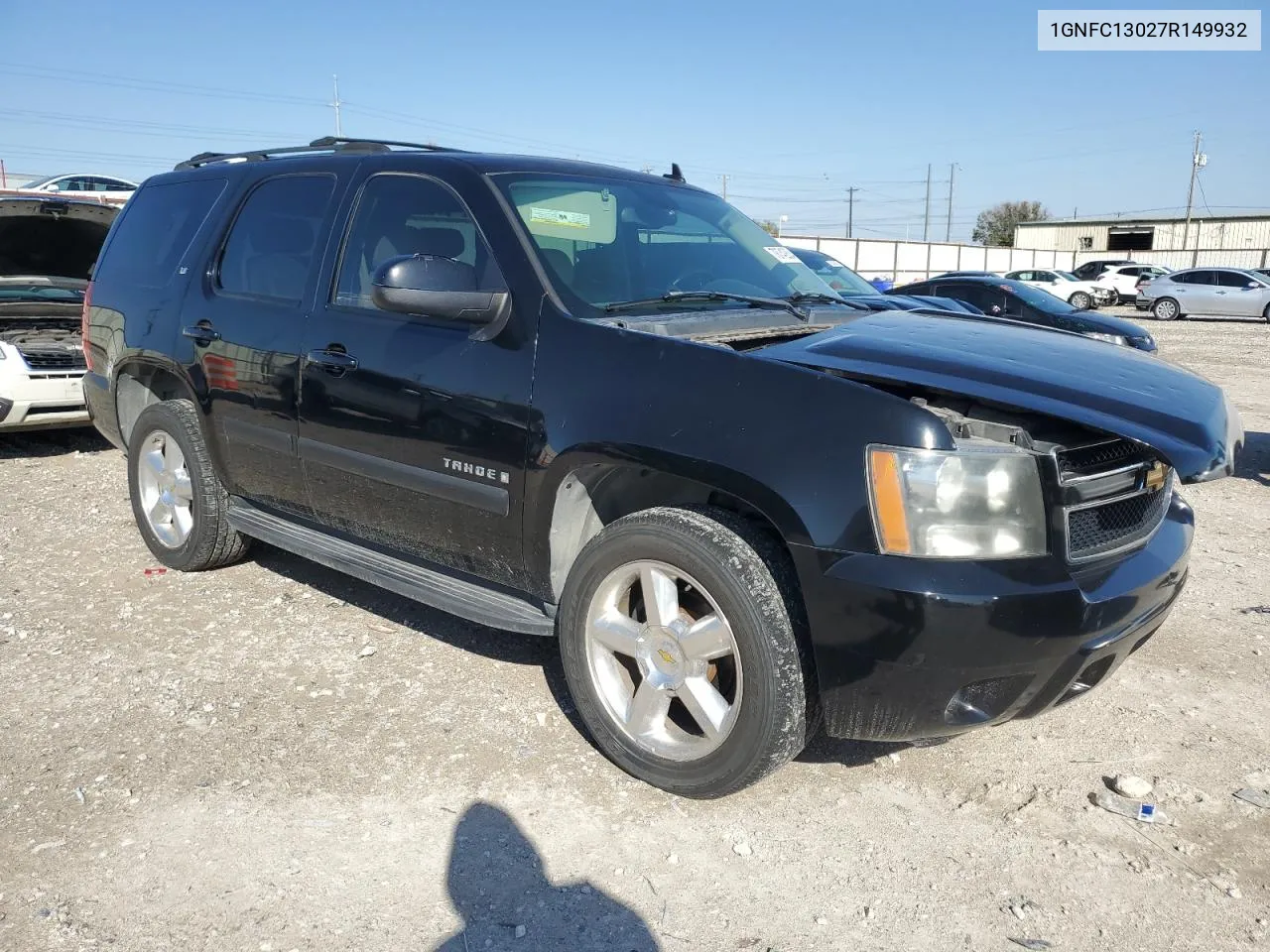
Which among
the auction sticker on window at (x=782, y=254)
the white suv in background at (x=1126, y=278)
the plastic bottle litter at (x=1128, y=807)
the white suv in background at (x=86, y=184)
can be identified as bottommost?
the white suv in background at (x=1126, y=278)

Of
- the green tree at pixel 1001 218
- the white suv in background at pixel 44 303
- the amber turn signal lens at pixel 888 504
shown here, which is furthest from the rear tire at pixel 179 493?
the green tree at pixel 1001 218

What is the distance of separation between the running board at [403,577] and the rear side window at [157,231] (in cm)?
130

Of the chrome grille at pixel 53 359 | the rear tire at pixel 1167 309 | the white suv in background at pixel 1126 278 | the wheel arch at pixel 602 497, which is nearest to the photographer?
the wheel arch at pixel 602 497

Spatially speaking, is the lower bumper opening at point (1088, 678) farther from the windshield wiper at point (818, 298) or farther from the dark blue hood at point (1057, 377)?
the windshield wiper at point (818, 298)

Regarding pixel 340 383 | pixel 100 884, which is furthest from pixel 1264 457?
pixel 100 884

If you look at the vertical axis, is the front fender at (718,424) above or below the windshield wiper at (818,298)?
below

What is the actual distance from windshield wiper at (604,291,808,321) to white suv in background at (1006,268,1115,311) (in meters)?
28.7

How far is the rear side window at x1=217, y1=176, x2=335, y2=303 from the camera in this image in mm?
4016

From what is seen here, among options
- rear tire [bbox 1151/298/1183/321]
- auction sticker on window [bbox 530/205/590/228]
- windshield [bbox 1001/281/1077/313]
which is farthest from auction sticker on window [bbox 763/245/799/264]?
rear tire [bbox 1151/298/1183/321]

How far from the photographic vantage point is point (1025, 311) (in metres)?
13.8

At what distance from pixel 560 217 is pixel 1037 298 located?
12.3m

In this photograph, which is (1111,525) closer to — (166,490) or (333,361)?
(333,361)

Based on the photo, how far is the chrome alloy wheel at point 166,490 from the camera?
187 inches

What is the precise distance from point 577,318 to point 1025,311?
482 inches
